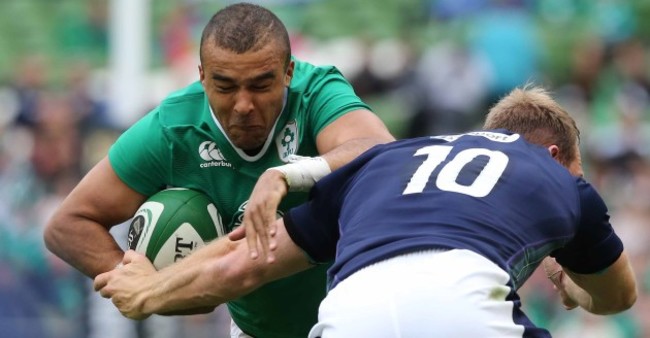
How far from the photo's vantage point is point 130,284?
5.71 m

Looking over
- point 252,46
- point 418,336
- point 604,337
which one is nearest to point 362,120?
point 252,46

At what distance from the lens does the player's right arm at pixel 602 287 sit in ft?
18.3

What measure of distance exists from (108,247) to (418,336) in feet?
7.54

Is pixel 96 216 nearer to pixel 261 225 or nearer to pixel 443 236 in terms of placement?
pixel 261 225

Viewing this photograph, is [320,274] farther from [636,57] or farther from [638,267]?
[636,57]

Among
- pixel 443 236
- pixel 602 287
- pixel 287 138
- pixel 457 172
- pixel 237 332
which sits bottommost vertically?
pixel 237 332

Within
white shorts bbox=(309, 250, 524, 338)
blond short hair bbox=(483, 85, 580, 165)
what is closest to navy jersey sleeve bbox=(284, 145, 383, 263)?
white shorts bbox=(309, 250, 524, 338)

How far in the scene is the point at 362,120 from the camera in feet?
20.6

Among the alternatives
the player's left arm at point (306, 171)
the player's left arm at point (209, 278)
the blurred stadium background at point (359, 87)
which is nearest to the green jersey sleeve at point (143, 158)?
the player's left arm at point (306, 171)

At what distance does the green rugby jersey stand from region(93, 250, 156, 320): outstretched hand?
1.82 feet

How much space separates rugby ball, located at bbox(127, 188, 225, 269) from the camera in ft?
20.2

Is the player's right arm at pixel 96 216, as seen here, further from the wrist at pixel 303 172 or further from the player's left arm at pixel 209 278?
the wrist at pixel 303 172

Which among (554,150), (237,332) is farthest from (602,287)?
(237,332)

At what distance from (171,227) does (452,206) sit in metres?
1.69
